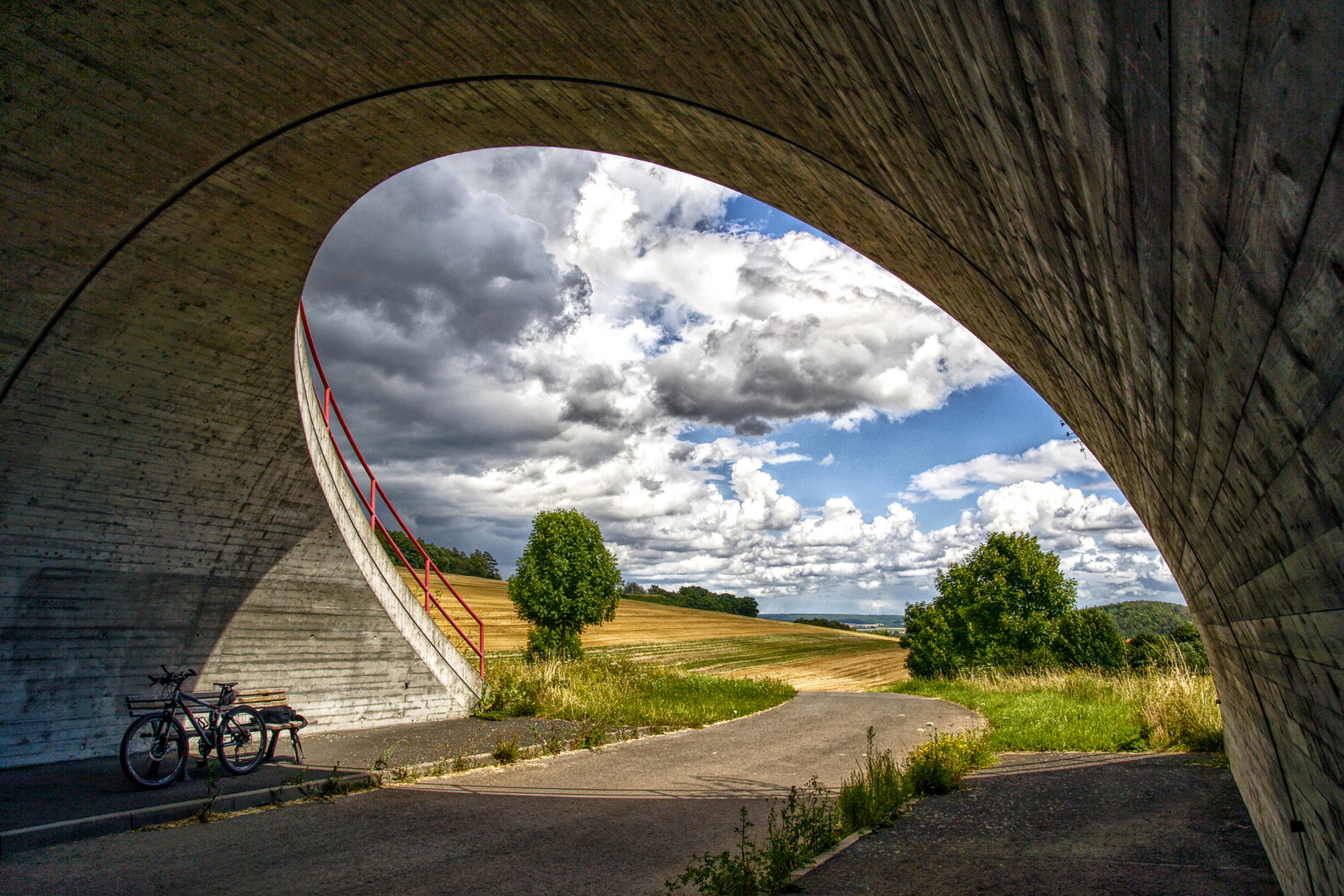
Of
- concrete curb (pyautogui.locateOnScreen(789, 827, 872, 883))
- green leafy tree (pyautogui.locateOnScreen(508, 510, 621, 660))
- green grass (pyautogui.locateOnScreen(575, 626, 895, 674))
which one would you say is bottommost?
green grass (pyautogui.locateOnScreen(575, 626, 895, 674))

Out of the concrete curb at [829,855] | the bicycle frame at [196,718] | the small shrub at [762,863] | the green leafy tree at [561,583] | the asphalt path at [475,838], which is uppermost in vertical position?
the green leafy tree at [561,583]

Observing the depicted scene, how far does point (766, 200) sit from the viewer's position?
24.6ft

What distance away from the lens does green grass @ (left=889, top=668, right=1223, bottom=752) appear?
1028 cm

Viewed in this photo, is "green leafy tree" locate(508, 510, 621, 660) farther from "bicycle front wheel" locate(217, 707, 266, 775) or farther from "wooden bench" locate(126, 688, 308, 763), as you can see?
"bicycle front wheel" locate(217, 707, 266, 775)

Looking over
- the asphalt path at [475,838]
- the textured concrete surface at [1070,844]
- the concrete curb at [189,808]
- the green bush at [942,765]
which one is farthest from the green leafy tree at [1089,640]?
the concrete curb at [189,808]

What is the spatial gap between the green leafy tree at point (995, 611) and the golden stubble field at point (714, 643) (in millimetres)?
3300

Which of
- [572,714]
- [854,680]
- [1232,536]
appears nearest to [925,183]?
[1232,536]

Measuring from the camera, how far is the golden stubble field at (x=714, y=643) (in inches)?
1556

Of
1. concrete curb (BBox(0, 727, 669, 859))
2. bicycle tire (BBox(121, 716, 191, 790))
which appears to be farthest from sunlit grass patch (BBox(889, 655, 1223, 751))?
bicycle tire (BBox(121, 716, 191, 790))

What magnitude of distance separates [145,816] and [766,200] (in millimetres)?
8053

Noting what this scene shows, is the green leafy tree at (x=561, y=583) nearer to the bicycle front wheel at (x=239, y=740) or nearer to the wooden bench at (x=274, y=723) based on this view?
the wooden bench at (x=274, y=723)

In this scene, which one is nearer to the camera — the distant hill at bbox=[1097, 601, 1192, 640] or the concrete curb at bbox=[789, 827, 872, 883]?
the concrete curb at bbox=[789, 827, 872, 883]

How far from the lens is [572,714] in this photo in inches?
516

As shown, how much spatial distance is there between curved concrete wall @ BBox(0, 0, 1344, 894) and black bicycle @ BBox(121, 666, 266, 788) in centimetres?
115
